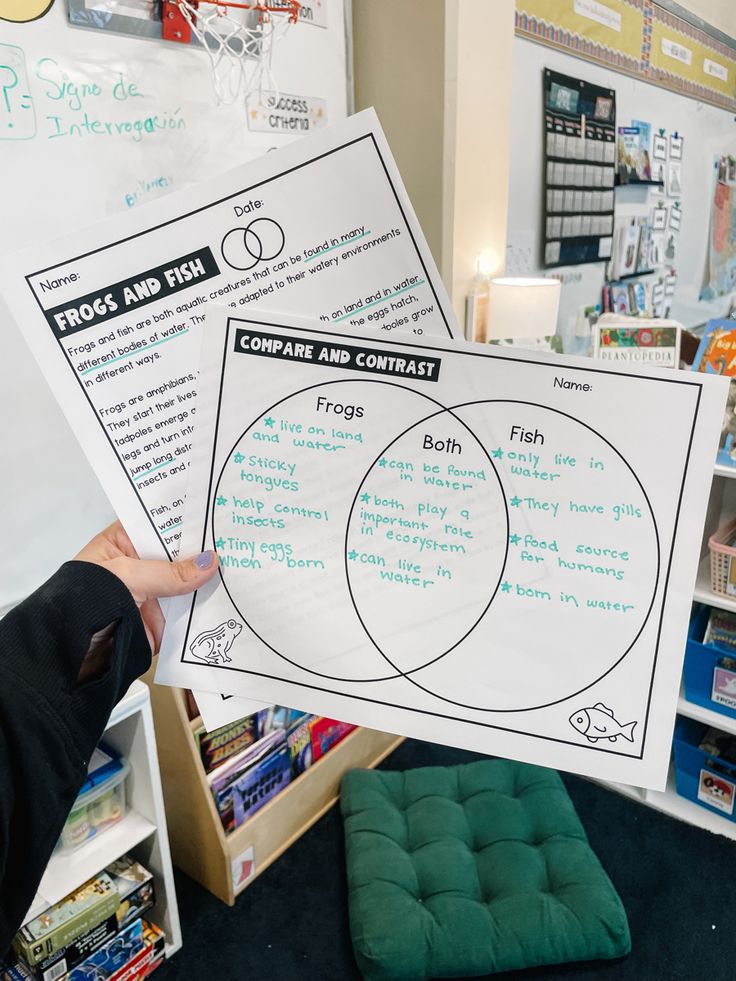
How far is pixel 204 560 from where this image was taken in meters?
0.67

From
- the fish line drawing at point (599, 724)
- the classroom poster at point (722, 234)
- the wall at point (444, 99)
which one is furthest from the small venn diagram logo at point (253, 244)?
the classroom poster at point (722, 234)

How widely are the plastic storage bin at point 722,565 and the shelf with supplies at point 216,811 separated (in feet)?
3.27

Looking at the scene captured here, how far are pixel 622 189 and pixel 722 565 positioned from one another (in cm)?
224

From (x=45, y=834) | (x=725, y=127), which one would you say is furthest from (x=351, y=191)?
(x=725, y=127)

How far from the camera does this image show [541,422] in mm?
624

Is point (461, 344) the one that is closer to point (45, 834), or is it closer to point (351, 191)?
point (351, 191)

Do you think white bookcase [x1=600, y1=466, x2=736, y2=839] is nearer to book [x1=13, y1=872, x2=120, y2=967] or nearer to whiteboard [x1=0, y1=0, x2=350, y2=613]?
book [x1=13, y1=872, x2=120, y2=967]

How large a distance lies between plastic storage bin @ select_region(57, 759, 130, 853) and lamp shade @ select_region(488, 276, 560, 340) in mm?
1562

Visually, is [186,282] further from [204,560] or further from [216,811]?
[216,811]

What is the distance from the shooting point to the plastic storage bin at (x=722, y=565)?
1.60m

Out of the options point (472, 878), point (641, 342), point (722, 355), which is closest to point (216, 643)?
point (472, 878)

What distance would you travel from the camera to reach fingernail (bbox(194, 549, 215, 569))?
2.18ft

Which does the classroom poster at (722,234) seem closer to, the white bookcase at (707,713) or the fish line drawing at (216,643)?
the white bookcase at (707,713)

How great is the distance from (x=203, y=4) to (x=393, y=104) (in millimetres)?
651
